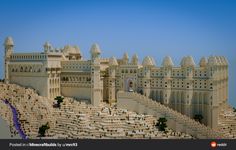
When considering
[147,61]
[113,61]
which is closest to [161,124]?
[147,61]

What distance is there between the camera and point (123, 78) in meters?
70.2

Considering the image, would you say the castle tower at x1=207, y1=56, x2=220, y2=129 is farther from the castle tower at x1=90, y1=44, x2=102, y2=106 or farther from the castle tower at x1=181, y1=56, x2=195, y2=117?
the castle tower at x1=90, y1=44, x2=102, y2=106

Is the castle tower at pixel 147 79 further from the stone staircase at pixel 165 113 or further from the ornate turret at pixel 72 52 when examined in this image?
the ornate turret at pixel 72 52

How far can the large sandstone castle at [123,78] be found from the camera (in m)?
63.3

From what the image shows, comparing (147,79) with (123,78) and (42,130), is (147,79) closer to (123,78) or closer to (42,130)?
(123,78)

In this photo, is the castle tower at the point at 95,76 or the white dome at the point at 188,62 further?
the castle tower at the point at 95,76

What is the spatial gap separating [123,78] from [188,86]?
12.0 meters

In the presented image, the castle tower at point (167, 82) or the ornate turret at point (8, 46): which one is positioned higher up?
the ornate turret at point (8, 46)

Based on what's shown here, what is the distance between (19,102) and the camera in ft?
198

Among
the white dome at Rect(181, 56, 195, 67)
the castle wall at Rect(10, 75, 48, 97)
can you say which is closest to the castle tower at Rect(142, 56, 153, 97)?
the white dome at Rect(181, 56, 195, 67)

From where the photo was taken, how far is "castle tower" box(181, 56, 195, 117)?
63.9 m

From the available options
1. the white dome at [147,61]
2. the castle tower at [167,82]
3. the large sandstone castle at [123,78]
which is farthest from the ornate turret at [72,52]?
the castle tower at [167,82]
